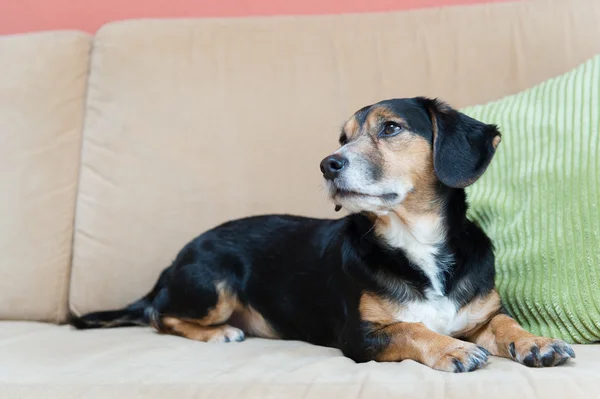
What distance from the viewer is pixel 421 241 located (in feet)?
5.62

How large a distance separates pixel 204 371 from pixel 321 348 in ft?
1.38

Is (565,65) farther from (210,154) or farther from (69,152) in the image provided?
(69,152)

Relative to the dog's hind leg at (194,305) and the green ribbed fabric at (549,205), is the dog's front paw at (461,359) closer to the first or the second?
the green ribbed fabric at (549,205)

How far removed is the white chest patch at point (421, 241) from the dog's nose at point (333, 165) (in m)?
0.21

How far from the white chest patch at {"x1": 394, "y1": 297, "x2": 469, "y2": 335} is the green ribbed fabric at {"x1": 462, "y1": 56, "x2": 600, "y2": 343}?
0.79 feet

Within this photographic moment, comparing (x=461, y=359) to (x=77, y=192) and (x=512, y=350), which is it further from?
(x=77, y=192)

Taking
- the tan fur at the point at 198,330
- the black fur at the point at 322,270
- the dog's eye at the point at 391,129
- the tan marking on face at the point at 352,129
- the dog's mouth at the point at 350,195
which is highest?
the dog's eye at the point at 391,129

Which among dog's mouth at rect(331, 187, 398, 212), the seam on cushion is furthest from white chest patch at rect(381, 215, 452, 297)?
the seam on cushion

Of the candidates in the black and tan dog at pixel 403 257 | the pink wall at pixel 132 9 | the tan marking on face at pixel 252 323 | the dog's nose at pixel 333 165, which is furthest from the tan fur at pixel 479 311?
the pink wall at pixel 132 9

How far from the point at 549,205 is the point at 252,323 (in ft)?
2.93

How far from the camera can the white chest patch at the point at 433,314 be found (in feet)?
5.37

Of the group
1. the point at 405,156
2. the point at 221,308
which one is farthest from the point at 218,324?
the point at 405,156

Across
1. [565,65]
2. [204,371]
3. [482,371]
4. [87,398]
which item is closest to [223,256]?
[204,371]

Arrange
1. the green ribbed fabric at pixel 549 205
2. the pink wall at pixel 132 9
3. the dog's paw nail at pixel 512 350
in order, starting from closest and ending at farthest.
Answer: the dog's paw nail at pixel 512 350 < the green ribbed fabric at pixel 549 205 < the pink wall at pixel 132 9
